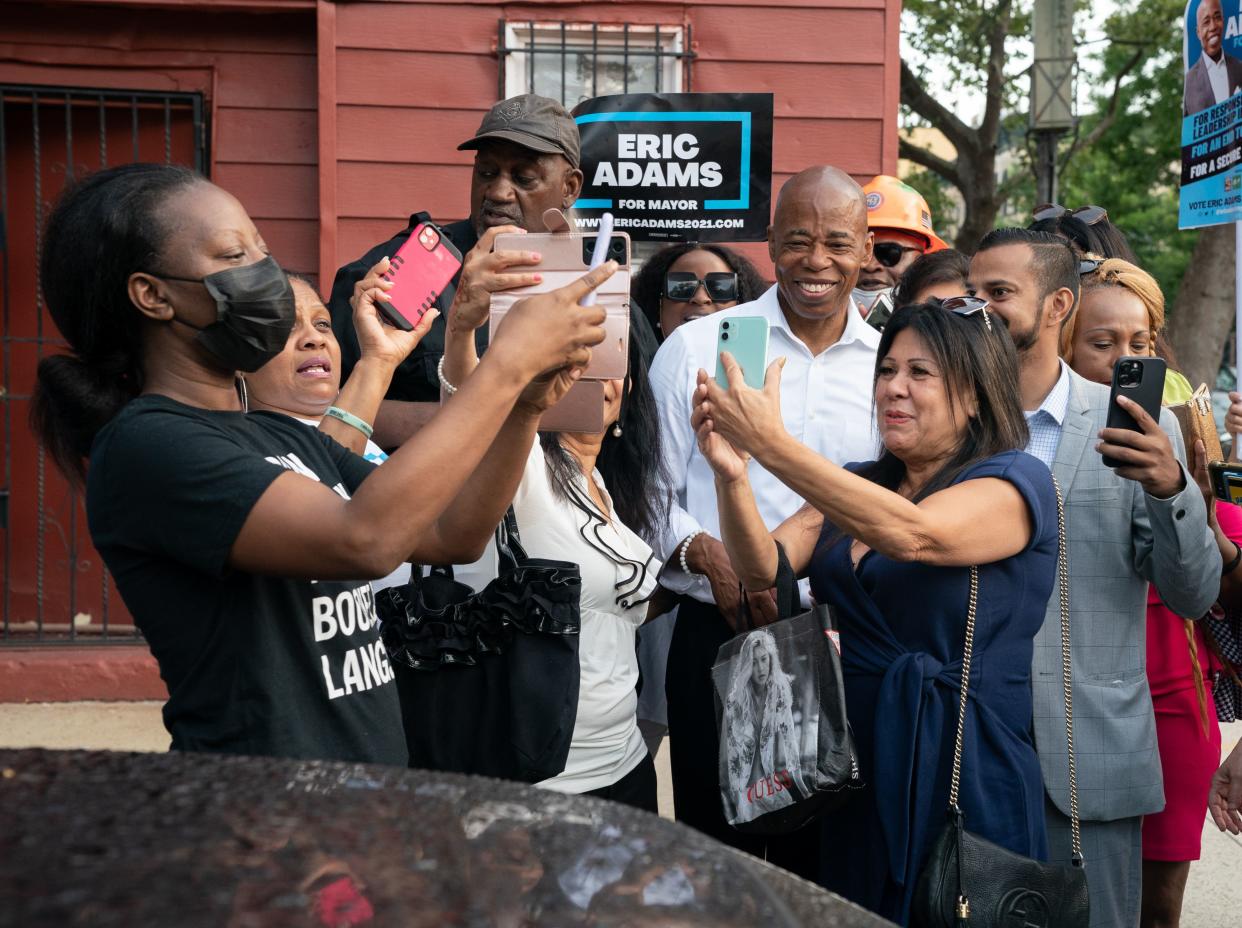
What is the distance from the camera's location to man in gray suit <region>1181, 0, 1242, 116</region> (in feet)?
13.1

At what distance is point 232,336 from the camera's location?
1975 millimetres

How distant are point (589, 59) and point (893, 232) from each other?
1962 millimetres

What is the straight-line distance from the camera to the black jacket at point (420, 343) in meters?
3.54

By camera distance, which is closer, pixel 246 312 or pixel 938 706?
pixel 246 312

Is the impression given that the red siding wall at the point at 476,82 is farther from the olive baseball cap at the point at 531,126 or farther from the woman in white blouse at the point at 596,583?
the woman in white blouse at the point at 596,583

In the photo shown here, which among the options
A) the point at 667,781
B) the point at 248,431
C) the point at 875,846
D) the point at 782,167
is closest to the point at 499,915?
the point at 248,431

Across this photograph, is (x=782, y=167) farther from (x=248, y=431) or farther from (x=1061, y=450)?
(x=248, y=431)

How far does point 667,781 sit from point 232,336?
13.6ft

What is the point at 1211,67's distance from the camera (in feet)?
13.4

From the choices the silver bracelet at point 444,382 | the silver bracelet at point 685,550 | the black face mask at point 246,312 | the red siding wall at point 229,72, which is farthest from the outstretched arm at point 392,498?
the red siding wall at point 229,72

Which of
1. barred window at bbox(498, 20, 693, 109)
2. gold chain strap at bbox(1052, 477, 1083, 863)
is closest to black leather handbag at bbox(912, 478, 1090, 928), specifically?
gold chain strap at bbox(1052, 477, 1083, 863)

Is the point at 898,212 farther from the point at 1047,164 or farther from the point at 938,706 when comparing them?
the point at 1047,164

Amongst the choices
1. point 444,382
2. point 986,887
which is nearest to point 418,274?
point 444,382

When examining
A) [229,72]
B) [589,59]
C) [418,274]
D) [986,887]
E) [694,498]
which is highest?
[589,59]
